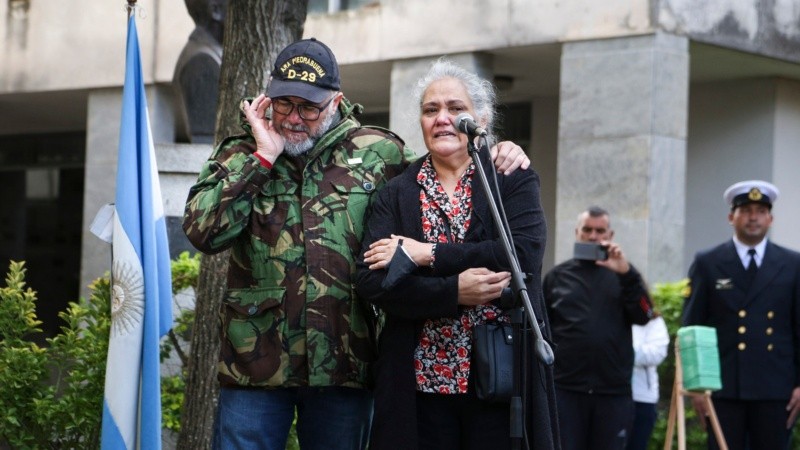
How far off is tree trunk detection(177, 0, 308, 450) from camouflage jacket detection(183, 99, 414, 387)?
1861mm

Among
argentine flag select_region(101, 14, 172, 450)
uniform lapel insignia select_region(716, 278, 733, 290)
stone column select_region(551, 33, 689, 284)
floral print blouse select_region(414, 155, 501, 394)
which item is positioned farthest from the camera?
stone column select_region(551, 33, 689, 284)

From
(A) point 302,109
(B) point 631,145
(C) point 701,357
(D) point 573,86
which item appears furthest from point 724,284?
(D) point 573,86

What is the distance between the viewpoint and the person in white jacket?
32.2 ft

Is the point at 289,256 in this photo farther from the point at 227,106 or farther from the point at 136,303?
the point at 227,106

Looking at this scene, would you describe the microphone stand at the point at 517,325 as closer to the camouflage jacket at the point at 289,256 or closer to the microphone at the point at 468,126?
the microphone at the point at 468,126

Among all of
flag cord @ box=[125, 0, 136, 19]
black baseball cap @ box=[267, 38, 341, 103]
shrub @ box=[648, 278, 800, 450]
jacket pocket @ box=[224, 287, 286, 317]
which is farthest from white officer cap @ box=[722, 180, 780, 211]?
jacket pocket @ box=[224, 287, 286, 317]

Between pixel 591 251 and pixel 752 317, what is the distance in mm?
1104

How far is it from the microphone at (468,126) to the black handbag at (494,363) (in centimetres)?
68

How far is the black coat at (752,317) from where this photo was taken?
28.8 feet

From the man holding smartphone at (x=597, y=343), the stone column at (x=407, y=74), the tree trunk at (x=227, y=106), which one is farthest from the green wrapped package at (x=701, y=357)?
the stone column at (x=407, y=74)

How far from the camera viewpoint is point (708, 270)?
29.9 feet

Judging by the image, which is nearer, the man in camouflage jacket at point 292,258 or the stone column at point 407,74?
the man in camouflage jacket at point 292,258

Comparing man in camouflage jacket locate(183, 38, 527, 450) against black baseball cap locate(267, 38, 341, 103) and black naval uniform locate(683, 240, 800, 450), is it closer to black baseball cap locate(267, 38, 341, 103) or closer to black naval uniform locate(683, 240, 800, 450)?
black baseball cap locate(267, 38, 341, 103)

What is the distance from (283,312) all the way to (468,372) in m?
0.69
